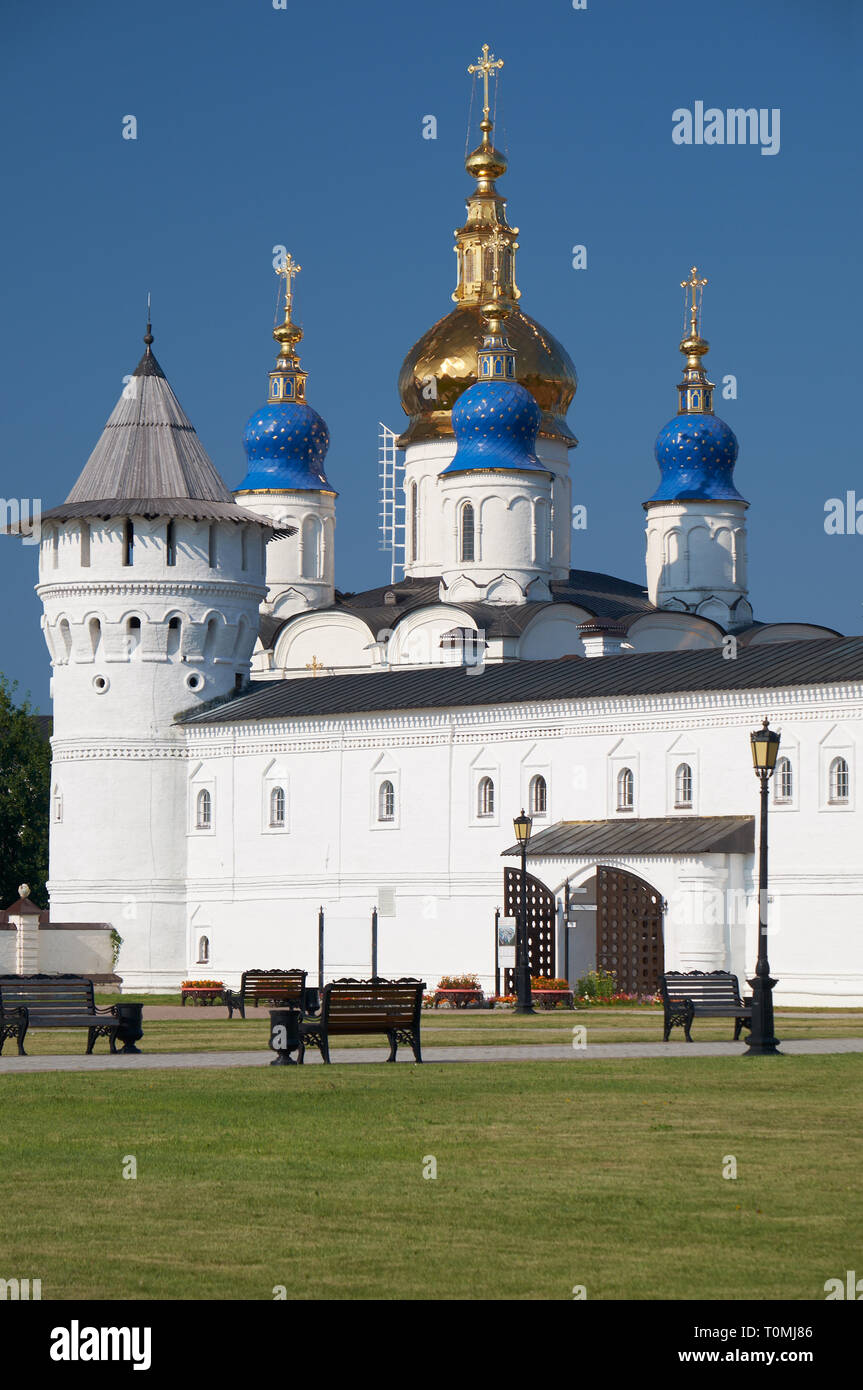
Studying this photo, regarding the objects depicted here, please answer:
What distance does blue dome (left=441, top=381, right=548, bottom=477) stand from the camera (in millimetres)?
54125

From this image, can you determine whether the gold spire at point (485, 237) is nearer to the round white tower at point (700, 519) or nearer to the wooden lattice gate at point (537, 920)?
the round white tower at point (700, 519)

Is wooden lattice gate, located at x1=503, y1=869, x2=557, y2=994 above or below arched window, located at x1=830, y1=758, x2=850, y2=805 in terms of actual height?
below

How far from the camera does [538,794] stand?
4338 centimetres

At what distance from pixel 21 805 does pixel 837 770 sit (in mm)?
34786

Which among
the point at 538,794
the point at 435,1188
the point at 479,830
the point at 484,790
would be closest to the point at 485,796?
the point at 484,790

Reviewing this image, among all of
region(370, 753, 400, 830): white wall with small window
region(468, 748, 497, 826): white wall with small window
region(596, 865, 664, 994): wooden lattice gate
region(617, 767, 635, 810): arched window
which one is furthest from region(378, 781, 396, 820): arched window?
region(596, 865, 664, 994): wooden lattice gate

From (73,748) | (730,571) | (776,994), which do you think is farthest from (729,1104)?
(730,571)

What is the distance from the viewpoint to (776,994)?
38812 mm

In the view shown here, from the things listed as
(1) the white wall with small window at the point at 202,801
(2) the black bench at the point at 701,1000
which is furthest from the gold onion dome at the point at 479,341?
(2) the black bench at the point at 701,1000

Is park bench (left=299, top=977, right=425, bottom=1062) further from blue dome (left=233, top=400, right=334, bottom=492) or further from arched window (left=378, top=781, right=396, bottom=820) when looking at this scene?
blue dome (left=233, top=400, right=334, bottom=492)

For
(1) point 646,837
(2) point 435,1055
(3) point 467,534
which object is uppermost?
(3) point 467,534

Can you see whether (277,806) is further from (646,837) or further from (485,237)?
(485,237)

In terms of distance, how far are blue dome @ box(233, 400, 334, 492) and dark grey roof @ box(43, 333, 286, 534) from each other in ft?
37.7
